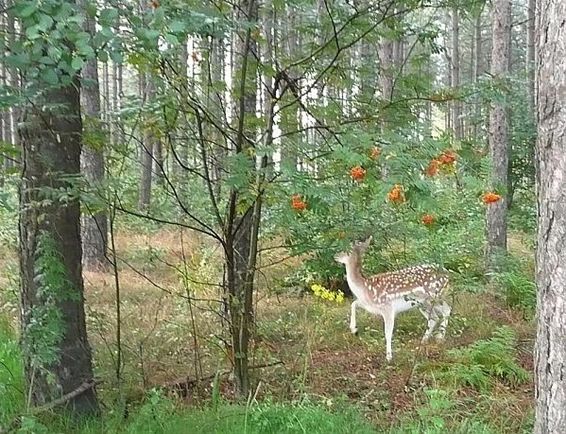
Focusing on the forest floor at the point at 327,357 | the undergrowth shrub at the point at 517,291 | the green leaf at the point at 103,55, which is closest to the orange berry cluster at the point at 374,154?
the forest floor at the point at 327,357

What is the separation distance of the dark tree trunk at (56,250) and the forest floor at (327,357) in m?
0.41

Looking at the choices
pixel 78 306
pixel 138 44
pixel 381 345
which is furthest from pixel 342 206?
pixel 381 345

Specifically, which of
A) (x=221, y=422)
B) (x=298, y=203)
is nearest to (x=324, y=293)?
(x=221, y=422)

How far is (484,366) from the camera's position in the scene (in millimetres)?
5867

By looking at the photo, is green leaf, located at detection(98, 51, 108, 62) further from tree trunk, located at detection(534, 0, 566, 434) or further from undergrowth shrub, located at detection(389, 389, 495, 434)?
undergrowth shrub, located at detection(389, 389, 495, 434)

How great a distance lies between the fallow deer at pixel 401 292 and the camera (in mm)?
6891

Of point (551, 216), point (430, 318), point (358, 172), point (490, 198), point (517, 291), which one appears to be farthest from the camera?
point (517, 291)

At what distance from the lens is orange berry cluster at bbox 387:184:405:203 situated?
143 inches

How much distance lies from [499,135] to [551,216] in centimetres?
795

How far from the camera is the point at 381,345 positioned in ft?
22.7

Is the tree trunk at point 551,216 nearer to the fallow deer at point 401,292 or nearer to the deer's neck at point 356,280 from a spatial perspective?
the fallow deer at point 401,292

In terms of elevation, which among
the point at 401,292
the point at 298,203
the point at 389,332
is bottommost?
the point at 389,332

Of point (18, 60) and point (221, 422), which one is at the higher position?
point (18, 60)

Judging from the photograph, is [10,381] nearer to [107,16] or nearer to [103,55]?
[103,55]
